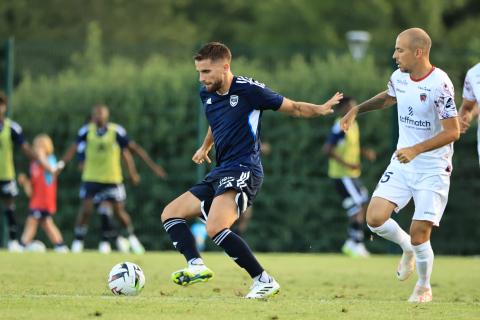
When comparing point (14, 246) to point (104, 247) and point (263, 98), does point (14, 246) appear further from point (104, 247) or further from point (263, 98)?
point (263, 98)

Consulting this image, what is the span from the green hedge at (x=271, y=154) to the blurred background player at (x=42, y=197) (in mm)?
1220

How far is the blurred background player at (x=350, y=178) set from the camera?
19672mm

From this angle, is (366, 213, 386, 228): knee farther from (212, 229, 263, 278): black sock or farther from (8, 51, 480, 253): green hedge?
Answer: (8, 51, 480, 253): green hedge

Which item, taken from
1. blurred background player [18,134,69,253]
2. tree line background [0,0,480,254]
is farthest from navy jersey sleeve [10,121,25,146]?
tree line background [0,0,480,254]

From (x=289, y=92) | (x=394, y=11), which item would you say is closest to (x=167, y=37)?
(x=394, y=11)

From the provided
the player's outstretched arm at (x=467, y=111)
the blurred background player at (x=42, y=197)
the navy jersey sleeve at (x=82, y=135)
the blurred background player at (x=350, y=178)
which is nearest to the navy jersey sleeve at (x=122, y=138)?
the navy jersey sleeve at (x=82, y=135)

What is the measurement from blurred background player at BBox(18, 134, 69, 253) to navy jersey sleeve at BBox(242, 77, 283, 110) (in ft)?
32.8

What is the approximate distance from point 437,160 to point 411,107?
1.73 feet

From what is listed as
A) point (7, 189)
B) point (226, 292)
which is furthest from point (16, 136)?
point (226, 292)

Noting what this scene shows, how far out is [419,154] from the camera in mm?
9766

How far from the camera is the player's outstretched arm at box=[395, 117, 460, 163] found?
942 centimetres

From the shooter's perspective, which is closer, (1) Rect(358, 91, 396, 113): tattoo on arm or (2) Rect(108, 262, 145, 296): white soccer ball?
(2) Rect(108, 262, 145, 296): white soccer ball

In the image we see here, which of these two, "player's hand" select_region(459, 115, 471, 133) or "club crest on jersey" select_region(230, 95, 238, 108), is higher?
"club crest on jersey" select_region(230, 95, 238, 108)

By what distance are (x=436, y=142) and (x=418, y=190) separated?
2.18ft
